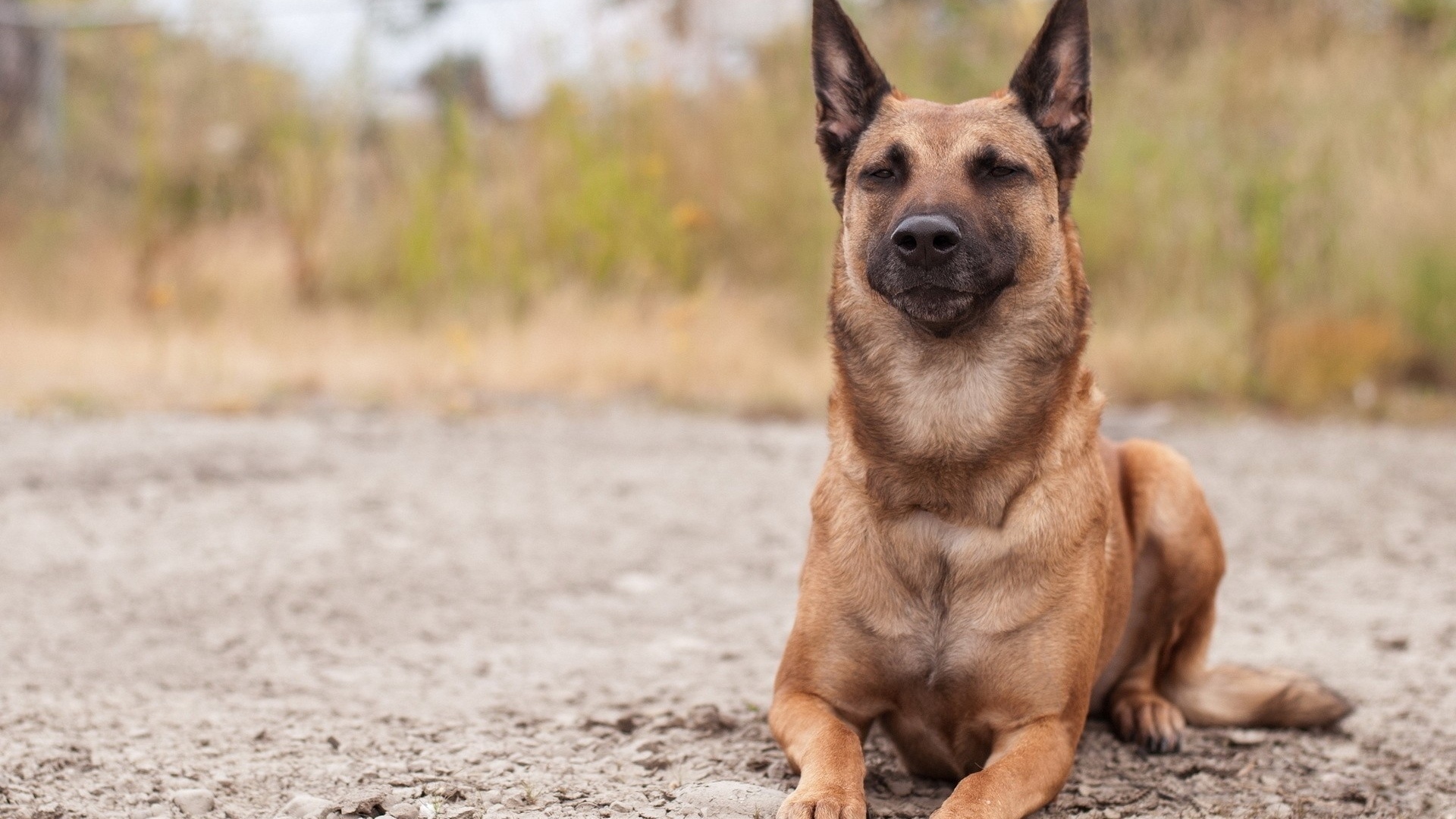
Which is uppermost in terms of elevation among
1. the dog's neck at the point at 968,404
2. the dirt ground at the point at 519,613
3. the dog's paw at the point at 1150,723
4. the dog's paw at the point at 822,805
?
the dog's neck at the point at 968,404

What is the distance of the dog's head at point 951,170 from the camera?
2.97 m

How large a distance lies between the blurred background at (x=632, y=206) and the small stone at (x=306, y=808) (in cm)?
618

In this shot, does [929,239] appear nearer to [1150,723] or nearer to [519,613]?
[1150,723]

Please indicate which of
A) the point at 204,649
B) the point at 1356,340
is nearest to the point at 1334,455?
the point at 1356,340

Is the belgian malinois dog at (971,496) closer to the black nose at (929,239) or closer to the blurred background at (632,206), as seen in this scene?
the black nose at (929,239)

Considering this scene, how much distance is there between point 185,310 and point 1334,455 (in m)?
9.03

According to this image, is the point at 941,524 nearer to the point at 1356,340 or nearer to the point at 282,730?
the point at 282,730

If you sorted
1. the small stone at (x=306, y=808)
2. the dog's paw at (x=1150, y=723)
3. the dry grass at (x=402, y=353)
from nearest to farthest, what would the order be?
the small stone at (x=306, y=808) < the dog's paw at (x=1150, y=723) < the dry grass at (x=402, y=353)

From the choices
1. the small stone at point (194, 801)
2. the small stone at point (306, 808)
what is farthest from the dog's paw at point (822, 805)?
the small stone at point (194, 801)

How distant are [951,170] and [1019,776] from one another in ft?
4.45

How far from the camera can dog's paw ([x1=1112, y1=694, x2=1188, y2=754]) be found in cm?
327

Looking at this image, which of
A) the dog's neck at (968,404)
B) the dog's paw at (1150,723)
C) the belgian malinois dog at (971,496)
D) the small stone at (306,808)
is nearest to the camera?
the small stone at (306,808)

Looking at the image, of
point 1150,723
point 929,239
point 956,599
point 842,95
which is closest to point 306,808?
point 956,599

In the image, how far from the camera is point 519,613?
4773 mm
